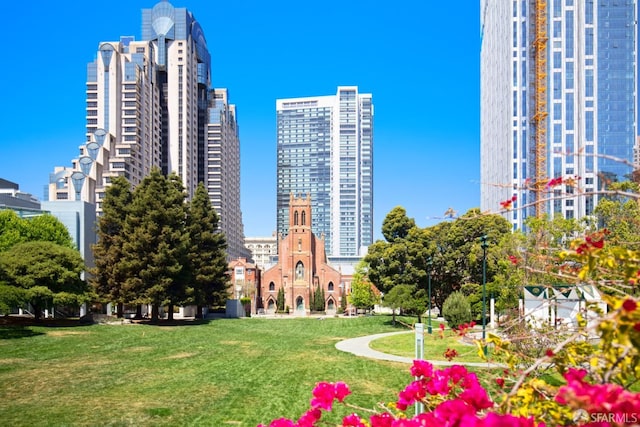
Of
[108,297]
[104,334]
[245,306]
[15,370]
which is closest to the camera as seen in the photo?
[15,370]

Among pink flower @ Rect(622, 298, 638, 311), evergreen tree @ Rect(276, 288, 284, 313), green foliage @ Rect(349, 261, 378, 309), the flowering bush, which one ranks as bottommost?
evergreen tree @ Rect(276, 288, 284, 313)

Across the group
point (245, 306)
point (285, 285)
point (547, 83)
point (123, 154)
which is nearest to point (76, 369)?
point (245, 306)

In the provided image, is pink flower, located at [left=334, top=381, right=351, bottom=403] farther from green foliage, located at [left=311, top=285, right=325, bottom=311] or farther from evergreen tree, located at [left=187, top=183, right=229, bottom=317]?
green foliage, located at [left=311, top=285, right=325, bottom=311]

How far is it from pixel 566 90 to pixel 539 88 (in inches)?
175

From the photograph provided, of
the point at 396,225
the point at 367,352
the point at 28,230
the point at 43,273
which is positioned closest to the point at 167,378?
the point at 367,352

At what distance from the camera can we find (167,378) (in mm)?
16797

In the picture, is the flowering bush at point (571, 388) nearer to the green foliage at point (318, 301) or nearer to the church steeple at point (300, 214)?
the green foliage at point (318, 301)

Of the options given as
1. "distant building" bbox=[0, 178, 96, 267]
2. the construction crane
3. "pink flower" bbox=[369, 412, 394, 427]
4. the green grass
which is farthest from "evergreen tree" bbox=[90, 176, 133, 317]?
the construction crane

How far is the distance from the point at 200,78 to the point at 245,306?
76.1 metres

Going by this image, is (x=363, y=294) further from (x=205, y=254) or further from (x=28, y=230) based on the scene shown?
(x=28, y=230)

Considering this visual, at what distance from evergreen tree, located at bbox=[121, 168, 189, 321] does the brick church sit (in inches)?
1214

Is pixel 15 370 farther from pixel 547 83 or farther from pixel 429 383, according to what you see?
pixel 547 83

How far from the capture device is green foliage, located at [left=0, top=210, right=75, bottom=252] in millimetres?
39062

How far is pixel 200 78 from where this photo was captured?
117875 mm
